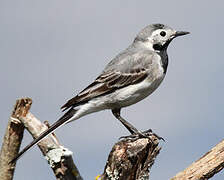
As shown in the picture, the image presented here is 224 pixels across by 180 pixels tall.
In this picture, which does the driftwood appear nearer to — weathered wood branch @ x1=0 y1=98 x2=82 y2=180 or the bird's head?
weathered wood branch @ x1=0 y1=98 x2=82 y2=180

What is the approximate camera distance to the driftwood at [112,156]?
5422 millimetres

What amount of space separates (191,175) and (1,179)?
10.2 feet

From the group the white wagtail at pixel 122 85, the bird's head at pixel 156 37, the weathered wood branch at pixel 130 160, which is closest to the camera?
the weathered wood branch at pixel 130 160

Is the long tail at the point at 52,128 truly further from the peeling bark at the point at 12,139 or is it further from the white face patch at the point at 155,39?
the white face patch at the point at 155,39

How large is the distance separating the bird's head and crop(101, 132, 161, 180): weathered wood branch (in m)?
2.46

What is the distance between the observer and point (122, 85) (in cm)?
701

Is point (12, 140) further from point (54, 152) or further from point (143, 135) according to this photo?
point (143, 135)

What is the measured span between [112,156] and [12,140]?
83.1 inches

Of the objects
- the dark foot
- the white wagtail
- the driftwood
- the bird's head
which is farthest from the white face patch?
the driftwood

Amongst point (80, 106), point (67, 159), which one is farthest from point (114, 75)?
point (67, 159)

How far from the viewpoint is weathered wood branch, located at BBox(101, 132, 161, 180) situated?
211 inches

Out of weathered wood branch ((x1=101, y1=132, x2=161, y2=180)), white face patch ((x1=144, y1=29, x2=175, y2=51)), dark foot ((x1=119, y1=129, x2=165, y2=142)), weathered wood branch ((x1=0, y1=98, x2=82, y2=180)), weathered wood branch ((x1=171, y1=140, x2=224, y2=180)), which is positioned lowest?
weathered wood branch ((x1=171, y1=140, x2=224, y2=180))

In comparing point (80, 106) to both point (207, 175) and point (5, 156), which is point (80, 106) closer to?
point (5, 156)

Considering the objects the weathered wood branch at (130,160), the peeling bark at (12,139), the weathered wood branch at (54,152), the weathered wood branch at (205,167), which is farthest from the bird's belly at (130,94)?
the weathered wood branch at (205,167)
